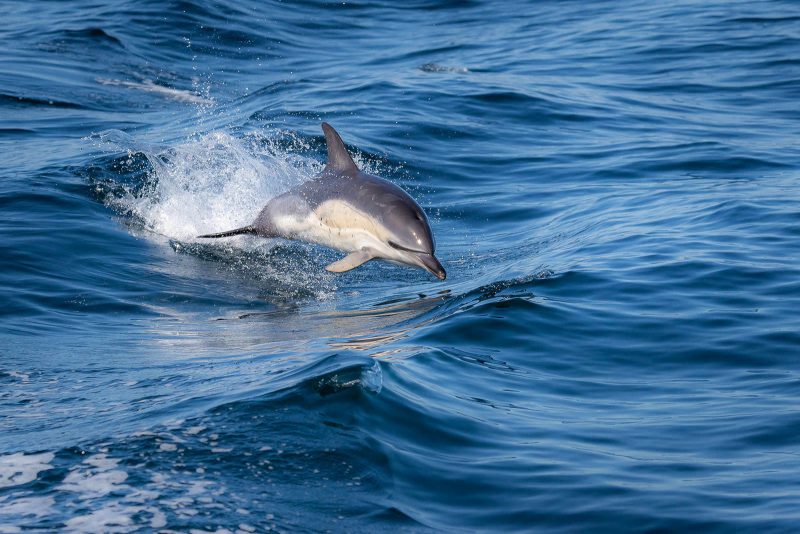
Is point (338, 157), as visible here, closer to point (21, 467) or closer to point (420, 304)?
point (420, 304)

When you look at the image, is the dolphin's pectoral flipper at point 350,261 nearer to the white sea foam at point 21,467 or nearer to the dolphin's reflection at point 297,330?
the dolphin's reflection at point 297,330

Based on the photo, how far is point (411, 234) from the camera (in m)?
7.92

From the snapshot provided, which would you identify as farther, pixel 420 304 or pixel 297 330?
pixel 420 304

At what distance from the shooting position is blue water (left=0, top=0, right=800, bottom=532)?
16.1ft

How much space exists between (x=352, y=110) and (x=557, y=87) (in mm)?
3609

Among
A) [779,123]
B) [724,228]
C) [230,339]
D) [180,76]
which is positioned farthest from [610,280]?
[180,76]

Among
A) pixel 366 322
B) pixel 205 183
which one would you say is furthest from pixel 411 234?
pixel 205 183

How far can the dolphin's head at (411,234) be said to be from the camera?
7914 millimetres

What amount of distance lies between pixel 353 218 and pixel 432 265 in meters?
0.79

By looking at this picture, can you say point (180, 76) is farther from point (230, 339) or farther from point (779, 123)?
point (230, 339)

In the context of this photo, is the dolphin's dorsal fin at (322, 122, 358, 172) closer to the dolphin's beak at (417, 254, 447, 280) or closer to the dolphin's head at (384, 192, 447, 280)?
the dolphin's head at (384, 192, 447, 280)

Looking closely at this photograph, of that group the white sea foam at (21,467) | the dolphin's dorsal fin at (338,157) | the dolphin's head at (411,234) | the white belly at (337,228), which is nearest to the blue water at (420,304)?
the white sea foam at (21,467)

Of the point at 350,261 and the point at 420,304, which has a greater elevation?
the point at 350,261

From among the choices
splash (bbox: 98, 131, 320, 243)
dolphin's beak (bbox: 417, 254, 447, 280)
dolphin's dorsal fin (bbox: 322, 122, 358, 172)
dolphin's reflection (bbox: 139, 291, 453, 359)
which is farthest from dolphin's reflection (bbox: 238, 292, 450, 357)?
splash (bbox: 98, 131, 320, 243)
